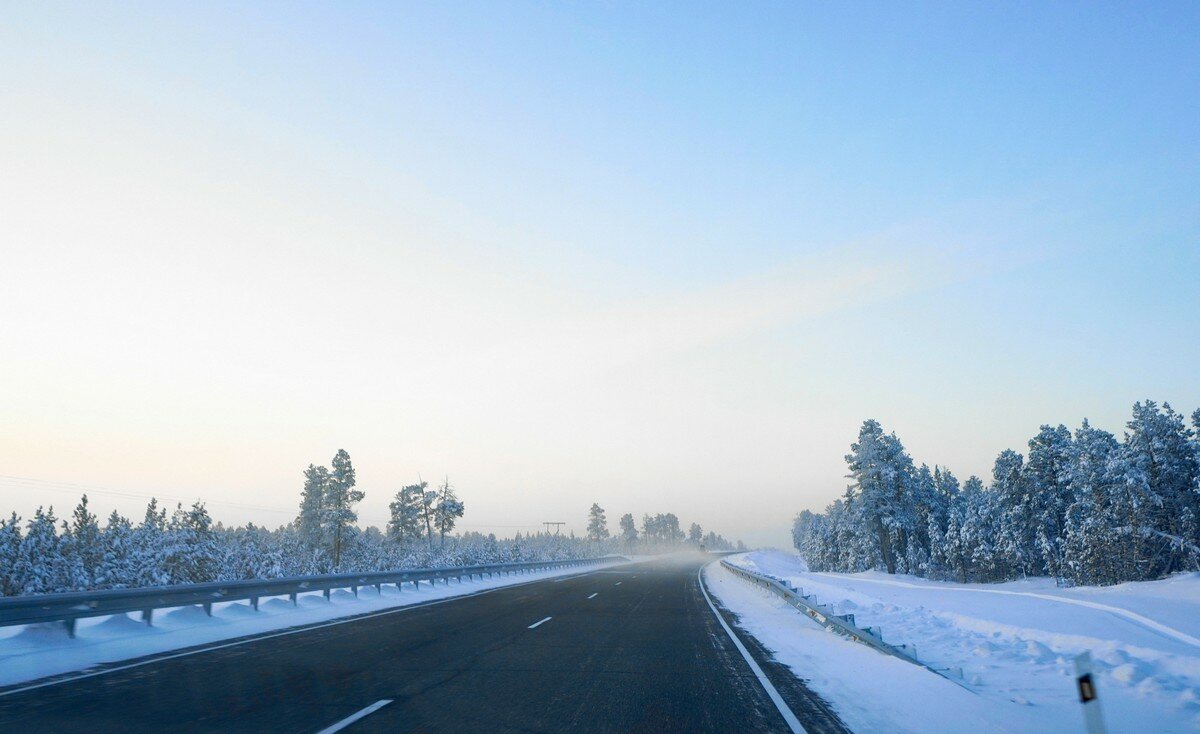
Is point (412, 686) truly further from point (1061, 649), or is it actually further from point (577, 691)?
point (1061, 649)

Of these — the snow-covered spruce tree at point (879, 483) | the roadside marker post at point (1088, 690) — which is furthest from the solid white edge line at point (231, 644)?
the snow-covered spruce tree at point (879, 483)

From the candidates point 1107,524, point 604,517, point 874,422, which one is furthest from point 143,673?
point 604,517

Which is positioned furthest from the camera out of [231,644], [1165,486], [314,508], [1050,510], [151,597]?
[314,508]

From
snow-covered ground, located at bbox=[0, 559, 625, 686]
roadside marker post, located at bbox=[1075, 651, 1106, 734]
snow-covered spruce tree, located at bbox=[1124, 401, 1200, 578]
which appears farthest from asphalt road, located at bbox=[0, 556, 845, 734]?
snow-covered spruce tree, located at bbox=[1124, 401, 1200, 578]

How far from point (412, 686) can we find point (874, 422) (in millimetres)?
57622

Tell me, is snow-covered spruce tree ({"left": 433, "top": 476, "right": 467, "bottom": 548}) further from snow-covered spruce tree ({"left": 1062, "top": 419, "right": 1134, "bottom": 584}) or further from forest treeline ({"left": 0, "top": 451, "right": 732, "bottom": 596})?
snow-covered spruce tree ({"left": 1062, "top": 419, "right": 1134, "bottom": 584})

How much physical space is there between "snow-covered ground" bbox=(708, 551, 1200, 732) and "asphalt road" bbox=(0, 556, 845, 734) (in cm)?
90

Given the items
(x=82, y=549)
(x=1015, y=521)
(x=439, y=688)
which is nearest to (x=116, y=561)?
(x=82, y=549)

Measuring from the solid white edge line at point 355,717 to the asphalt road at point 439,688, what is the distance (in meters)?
0.06

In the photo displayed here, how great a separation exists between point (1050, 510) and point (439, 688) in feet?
197

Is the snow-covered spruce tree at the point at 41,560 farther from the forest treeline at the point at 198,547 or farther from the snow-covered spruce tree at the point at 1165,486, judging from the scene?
the snow-covered spruce tree at the point at 1165,486

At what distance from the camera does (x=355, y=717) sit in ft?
22.2

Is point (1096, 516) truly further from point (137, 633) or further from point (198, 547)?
point (198, 547)

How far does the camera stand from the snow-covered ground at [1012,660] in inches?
288
